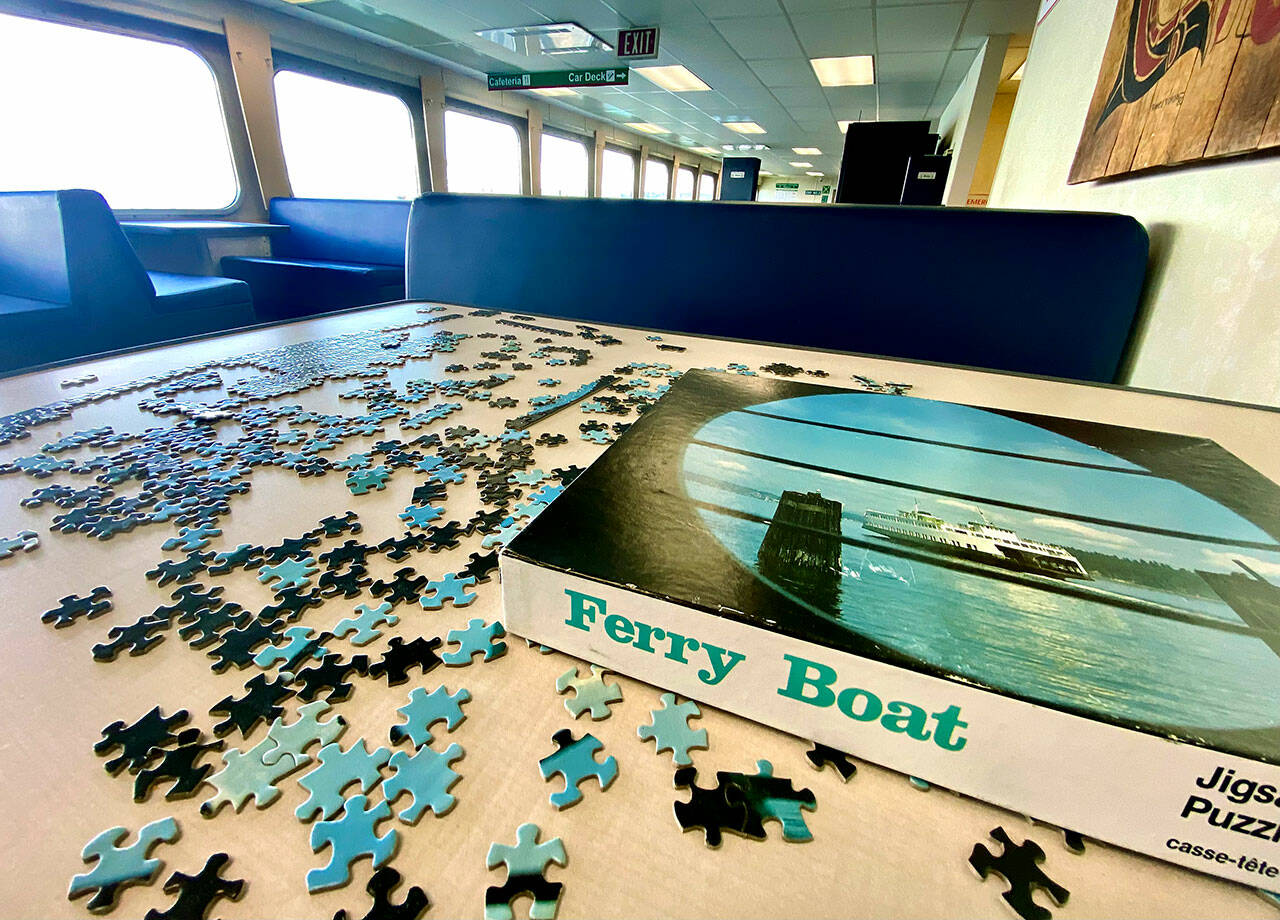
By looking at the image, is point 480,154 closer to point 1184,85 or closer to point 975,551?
point 1184,85

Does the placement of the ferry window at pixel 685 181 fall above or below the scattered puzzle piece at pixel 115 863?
above

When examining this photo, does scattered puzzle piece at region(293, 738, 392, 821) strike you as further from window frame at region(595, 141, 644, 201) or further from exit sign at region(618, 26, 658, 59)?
window frame at region(595, 141, 644, 201)

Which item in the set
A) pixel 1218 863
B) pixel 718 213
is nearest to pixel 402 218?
pixel 718 213

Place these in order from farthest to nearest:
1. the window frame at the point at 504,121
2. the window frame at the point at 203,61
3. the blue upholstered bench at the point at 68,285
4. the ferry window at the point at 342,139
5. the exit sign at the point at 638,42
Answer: the window frame at the point at 504,121 < the ferry window at the point at 342,139 < the exit sign at the point at 638,42 < the window frame at the point at 203,61 < the blue upholstered bench at the point at 68,285

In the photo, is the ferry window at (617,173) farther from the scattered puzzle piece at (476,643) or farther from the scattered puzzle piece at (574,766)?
the scattered puzzle piece at (574,766)

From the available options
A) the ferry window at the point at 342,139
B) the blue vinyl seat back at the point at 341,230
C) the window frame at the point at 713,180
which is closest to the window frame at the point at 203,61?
the blue vinyl seat back at the point at 341,230

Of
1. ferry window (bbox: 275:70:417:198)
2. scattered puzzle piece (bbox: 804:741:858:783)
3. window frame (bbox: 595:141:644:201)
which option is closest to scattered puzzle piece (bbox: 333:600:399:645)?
scattered puzzle piece (bbox: 804:741:858:783)

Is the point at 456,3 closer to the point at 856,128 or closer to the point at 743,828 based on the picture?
the point at 856,128
